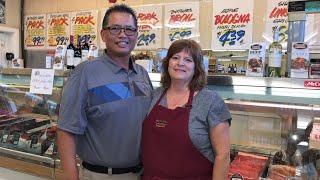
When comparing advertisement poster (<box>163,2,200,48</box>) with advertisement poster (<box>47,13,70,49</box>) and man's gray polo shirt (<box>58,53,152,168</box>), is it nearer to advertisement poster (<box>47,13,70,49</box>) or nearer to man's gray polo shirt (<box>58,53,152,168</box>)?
advertisement poster (<box>47,13,70,49</box>)

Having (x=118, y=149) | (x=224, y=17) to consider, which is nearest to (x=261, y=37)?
(x=224, y=17)

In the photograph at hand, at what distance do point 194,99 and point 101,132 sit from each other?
50cm

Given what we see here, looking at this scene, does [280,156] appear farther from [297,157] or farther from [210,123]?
[210,123]

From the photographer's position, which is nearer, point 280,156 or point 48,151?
point 280,156

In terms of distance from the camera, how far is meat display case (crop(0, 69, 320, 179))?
1.67 metres

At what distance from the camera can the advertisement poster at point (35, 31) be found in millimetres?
5578

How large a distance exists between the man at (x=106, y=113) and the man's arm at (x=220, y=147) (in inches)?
15.8

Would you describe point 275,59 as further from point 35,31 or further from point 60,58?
point 35,31

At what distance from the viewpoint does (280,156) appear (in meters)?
1.92

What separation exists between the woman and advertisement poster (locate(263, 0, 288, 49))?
255 centimetres

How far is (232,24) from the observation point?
404 cm

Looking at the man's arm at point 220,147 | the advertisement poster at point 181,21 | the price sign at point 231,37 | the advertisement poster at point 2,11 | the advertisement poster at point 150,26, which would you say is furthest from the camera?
the advertisement poster at point 2,11

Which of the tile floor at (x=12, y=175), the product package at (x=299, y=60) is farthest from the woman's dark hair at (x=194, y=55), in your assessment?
the tile floor at (x=12, y=175)

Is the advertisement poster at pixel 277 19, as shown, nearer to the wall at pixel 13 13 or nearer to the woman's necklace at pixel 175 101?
the woman's necklace at pixel 175 101
